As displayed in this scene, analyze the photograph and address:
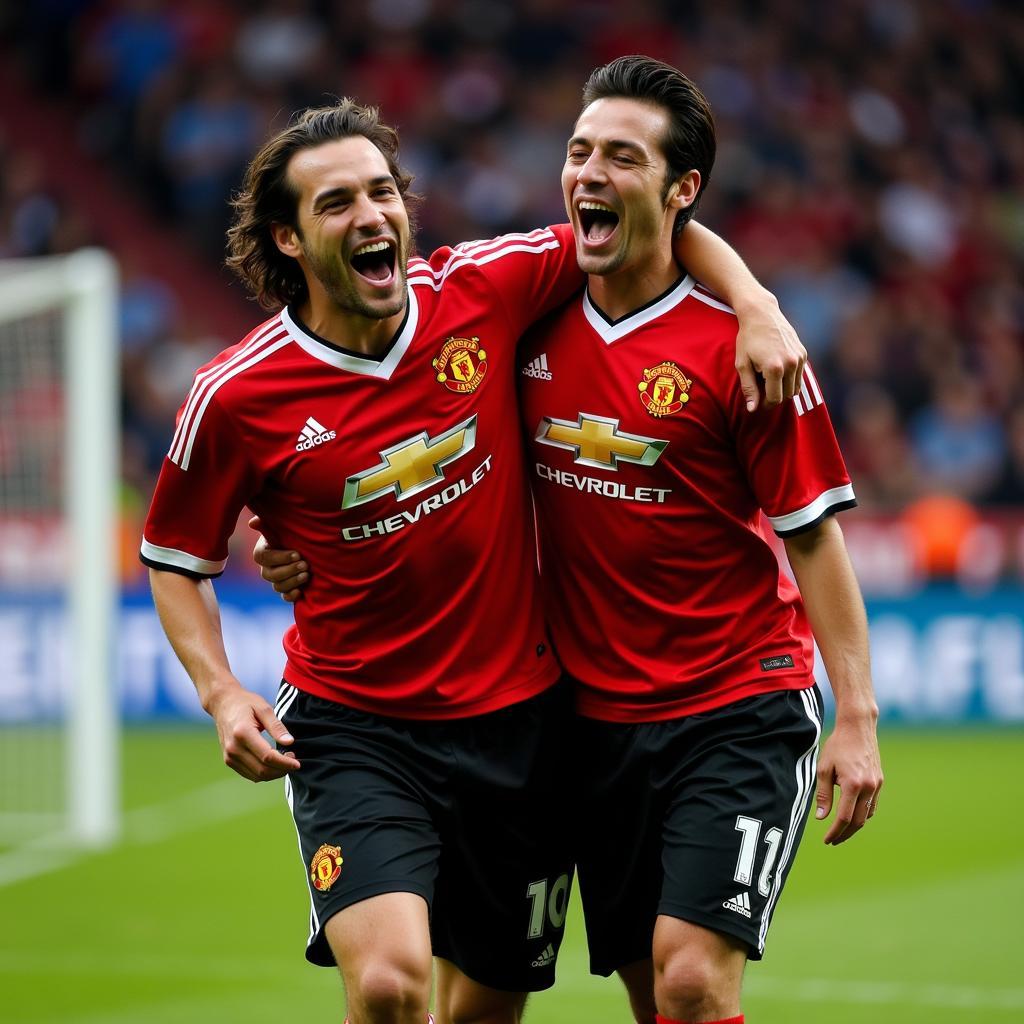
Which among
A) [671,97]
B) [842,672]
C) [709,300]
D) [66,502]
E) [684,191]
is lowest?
[842,672]

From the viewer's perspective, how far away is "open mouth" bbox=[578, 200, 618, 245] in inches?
168

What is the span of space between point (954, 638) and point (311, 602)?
25.5 ft

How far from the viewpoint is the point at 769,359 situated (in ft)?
13.2

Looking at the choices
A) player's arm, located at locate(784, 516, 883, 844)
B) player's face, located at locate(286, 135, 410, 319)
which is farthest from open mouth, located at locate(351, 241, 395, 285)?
player's arm, located at locate(784, 516, 883, 844)

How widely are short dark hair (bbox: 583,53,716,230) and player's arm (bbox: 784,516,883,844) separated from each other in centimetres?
95

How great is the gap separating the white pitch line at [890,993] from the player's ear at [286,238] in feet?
11.4

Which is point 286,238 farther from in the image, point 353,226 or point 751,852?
point 751,852

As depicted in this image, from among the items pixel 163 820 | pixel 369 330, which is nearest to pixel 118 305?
pixel 163 820

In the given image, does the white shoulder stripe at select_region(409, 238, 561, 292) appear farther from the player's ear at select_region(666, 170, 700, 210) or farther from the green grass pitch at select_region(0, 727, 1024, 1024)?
the green grass pitch at select_region(0, 727, 1024, 1024)

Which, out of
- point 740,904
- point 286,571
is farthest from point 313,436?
point 740,904

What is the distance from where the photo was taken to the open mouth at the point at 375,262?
4.26 meters

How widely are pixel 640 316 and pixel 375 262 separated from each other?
65cm

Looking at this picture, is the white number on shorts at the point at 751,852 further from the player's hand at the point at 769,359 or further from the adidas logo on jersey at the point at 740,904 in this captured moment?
the player's hand at the point at 769,359

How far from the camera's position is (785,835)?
4.14m
